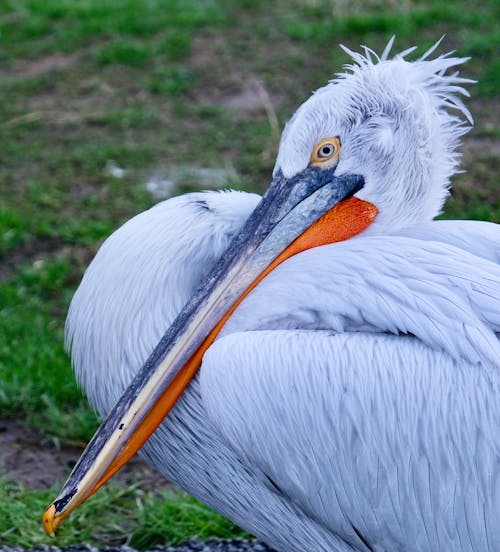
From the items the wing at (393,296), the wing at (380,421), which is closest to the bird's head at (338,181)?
the wing at (393,296)

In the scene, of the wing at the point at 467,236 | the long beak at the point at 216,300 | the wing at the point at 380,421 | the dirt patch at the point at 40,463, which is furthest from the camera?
the dirt patch at the point at 40,463

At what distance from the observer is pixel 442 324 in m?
3.02

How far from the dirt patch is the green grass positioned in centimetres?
13

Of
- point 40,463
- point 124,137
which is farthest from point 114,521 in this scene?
point 124,137

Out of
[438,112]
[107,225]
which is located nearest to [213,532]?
[438,112]

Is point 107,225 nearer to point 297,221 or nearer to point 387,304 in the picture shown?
point 297,221

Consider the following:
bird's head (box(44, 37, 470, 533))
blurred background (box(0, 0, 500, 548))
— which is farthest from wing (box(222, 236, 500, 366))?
blurred background (box(0, 0, 500, 548))

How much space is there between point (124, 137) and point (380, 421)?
4546 mm

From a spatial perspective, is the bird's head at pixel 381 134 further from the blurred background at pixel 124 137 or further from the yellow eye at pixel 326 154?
the blurred background at pixel 124 137

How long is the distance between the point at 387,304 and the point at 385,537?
2.24ft

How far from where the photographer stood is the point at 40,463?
4441 mm

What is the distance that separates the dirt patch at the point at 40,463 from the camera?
14.3ft

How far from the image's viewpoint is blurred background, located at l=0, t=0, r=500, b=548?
4383mm

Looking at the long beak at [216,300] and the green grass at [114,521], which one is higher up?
the long beak at [216,300]
